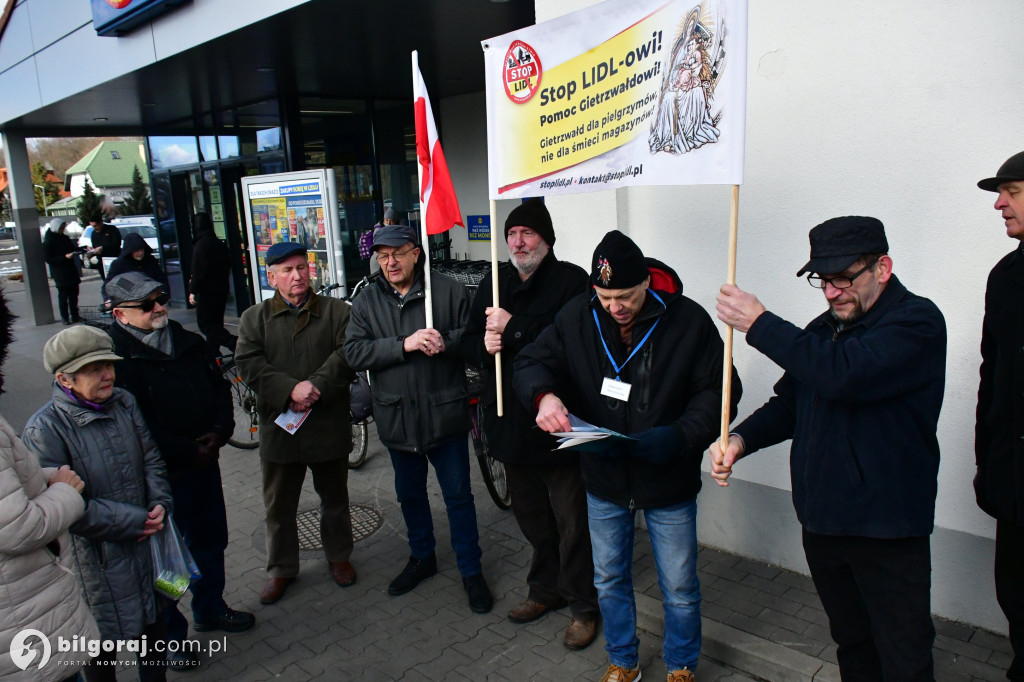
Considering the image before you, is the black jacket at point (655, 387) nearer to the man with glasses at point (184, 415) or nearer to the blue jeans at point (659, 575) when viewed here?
the blue jeans at point (659, 575)

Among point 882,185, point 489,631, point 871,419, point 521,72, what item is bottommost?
point 489,631

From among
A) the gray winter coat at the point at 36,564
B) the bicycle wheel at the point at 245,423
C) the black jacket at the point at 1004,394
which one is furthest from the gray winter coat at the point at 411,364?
the bicycle wheel at the point at 245,423

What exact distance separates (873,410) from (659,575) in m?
1.20

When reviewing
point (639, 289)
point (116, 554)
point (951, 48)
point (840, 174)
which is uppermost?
point (951, 48)

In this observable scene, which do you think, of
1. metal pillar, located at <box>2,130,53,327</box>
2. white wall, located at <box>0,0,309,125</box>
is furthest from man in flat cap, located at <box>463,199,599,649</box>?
metal pillar, located at <box>2,130,53,327</box>

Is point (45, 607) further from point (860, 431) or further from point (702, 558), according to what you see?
point (702, 558)

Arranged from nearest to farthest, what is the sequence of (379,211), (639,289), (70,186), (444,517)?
1. (639,289)
2. (444,517)
3. (379,211)
4. (70,186)

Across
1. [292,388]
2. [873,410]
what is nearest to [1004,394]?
[873,410]

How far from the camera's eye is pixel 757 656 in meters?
3.52

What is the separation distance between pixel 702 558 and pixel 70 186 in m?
76.9

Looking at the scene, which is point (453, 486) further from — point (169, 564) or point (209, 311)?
point (209, 311)

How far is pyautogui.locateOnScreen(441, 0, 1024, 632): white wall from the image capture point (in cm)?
327

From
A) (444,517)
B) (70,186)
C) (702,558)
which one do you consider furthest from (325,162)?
(70,186)

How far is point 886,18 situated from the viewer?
136 inches
